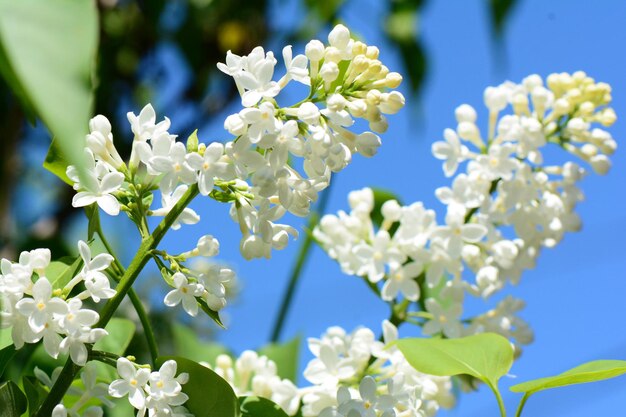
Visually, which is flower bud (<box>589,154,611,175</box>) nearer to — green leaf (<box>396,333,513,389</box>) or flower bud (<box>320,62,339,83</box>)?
green leaf (<box>396,333,513,389</box>)

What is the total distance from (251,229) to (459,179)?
34 centimetres

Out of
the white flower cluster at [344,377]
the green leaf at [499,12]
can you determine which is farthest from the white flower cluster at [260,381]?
the green leaf at [499,12]

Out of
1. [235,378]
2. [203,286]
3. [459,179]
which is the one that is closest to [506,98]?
[459,179]

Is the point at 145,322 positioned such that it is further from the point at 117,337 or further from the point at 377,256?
the point at 377,256

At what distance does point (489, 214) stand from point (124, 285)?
447 millimetres

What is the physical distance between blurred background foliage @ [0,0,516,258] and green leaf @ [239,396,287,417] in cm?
94

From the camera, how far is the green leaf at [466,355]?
555 millimetres

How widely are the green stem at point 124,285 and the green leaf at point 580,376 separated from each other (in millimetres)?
238

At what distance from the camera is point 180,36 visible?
1.80 metres

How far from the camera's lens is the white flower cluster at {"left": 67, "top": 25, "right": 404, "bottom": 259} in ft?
1.52

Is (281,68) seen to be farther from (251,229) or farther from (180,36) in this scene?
(251,229)

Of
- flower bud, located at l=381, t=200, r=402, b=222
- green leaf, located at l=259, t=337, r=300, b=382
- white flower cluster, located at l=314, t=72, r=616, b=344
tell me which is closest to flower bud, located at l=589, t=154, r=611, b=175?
white flower cluster, located at l=314, t=72, r=616, b=344

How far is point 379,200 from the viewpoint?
3.29 feet

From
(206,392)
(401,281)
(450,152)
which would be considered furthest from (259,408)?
(450,152)
